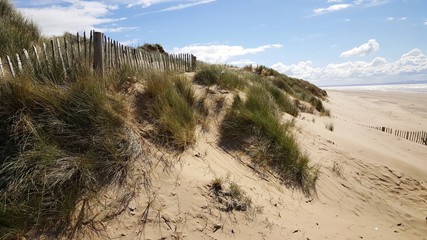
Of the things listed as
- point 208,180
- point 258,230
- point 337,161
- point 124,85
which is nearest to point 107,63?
point 124,85

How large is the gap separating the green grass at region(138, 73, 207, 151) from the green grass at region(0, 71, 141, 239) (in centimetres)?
56

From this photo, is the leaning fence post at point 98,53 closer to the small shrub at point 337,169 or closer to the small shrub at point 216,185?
the small shrub at point 216,185

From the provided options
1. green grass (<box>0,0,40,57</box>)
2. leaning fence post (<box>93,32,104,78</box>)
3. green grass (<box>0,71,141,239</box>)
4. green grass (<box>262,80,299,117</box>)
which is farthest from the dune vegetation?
green grass (<box>262,80,299,117</box>)

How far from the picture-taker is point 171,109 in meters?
5.50

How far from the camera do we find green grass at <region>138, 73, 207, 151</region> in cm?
511

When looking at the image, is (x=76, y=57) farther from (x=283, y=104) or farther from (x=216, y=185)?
(x=283, y=104)

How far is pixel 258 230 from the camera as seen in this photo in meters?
4.20

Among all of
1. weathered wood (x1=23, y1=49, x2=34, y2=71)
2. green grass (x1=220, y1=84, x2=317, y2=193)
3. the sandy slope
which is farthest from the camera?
green grass (x1=220, y1=84, x2=317, y2=193)

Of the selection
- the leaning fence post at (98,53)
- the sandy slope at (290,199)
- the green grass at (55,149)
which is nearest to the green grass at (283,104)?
the sandy slope at (290,199)

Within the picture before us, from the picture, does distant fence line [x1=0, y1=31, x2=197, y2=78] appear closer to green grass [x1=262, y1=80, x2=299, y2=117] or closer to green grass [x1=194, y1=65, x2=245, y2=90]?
green grass [x1=194, y1=65, x2=245, y2=90]

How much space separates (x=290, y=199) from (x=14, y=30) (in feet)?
22.5

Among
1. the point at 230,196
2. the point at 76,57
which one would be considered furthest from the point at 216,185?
the point at 76,57

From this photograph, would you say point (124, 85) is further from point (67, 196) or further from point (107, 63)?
point (67, 196)

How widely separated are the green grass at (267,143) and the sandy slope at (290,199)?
236 mm
